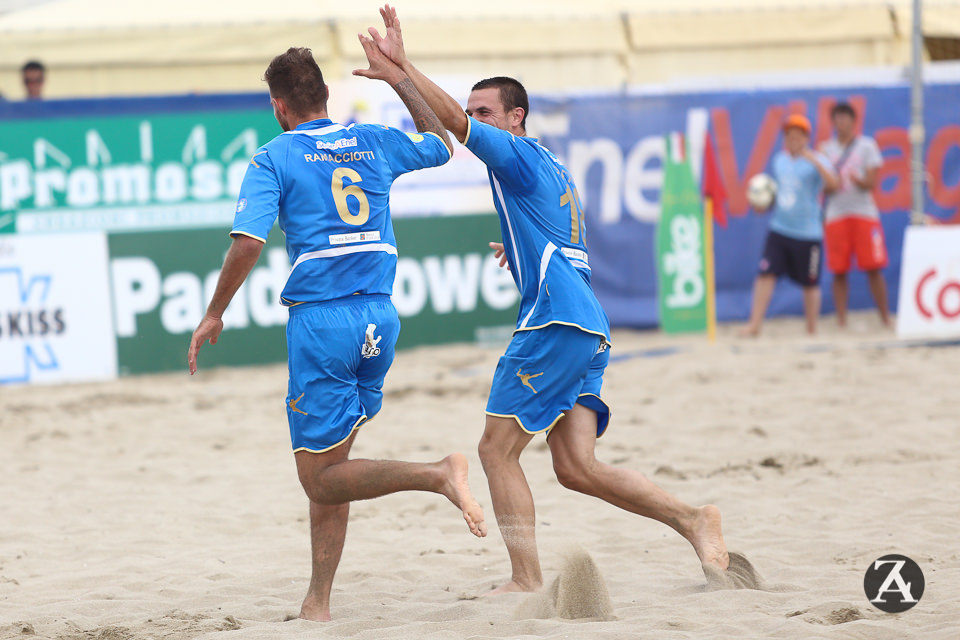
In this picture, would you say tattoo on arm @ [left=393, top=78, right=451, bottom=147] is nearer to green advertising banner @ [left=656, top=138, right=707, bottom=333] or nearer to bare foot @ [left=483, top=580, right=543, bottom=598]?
bare foot @ [left=483, top=580, right=543, bottom=598]

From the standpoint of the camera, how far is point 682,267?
1045cm

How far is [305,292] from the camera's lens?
380cm

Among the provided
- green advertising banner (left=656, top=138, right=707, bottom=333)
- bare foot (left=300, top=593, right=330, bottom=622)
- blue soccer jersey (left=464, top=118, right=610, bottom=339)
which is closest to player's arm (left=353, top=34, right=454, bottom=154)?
blue soccer jersey (left=464, top=118, right=610, bottom=339)

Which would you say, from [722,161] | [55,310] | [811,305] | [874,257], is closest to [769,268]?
[811,305]

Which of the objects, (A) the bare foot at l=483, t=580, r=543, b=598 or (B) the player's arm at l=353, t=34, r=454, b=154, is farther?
(A) the bare foot at l=483, t=580, r=543, b=598

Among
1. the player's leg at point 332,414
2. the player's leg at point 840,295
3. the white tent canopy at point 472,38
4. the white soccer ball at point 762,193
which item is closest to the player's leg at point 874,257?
the player's leg at point 840,295

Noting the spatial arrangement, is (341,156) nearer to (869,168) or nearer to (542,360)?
(542,360)

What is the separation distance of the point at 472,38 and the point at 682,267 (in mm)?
5046

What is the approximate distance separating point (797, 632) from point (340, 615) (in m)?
1.50

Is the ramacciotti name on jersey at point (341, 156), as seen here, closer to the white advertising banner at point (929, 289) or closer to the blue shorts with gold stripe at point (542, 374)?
the blue shorts with gold stripe at point (542, 374)

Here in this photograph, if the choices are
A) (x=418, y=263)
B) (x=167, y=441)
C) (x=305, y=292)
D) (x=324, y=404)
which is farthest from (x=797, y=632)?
(x=418, y=263)

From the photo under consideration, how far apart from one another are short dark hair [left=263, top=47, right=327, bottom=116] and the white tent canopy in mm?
9591

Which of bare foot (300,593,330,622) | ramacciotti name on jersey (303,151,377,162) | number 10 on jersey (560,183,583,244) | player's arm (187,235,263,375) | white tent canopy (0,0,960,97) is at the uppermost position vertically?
white tent canopy (0,0,960,97)

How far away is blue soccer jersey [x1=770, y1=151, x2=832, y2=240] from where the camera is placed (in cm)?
1023
